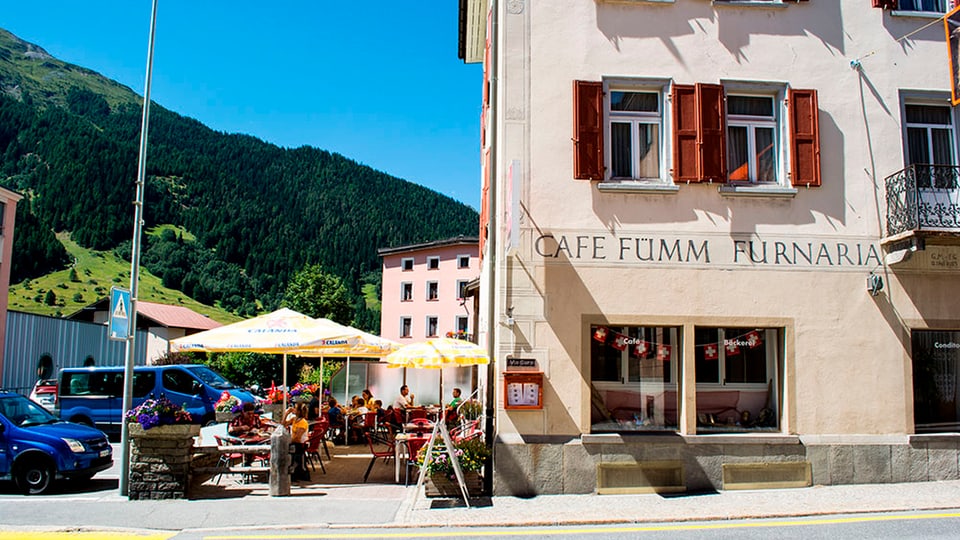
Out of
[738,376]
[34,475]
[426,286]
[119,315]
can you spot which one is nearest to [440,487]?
[738,376]

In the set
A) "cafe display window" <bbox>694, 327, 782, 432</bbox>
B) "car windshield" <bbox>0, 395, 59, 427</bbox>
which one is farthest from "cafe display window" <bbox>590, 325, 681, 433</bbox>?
"car windshield" <bbox>0, 395, 59, 427</bbox>

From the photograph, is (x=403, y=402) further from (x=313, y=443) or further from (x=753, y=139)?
(x=753, y=139)

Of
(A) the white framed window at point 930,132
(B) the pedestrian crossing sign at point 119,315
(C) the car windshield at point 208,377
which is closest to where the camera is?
(B) the pedestrian crossing sign at point 119,315

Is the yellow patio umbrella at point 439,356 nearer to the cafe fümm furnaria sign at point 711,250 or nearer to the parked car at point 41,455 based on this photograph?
the cafe fümm furnaria sign at point 711,250

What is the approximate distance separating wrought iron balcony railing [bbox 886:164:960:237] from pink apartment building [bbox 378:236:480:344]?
64.0m

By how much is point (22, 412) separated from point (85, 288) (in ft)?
341

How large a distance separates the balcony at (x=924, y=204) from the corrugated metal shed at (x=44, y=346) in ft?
98.5

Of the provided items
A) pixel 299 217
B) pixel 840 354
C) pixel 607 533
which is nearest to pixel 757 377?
pixel 840 354

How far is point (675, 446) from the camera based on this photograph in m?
12.3

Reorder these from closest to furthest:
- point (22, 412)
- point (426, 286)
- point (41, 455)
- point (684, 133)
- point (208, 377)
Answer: point (41, 455) < point (684, 133) < point (22, 412) < point (208, 377) < point (426, 286)

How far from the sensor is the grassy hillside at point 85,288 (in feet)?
322

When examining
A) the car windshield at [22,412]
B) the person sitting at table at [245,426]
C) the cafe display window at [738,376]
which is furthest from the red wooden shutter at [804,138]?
the car windshield at [22,412]

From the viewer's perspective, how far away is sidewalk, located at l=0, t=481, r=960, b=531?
33.4 feet

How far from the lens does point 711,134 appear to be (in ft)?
42.5
